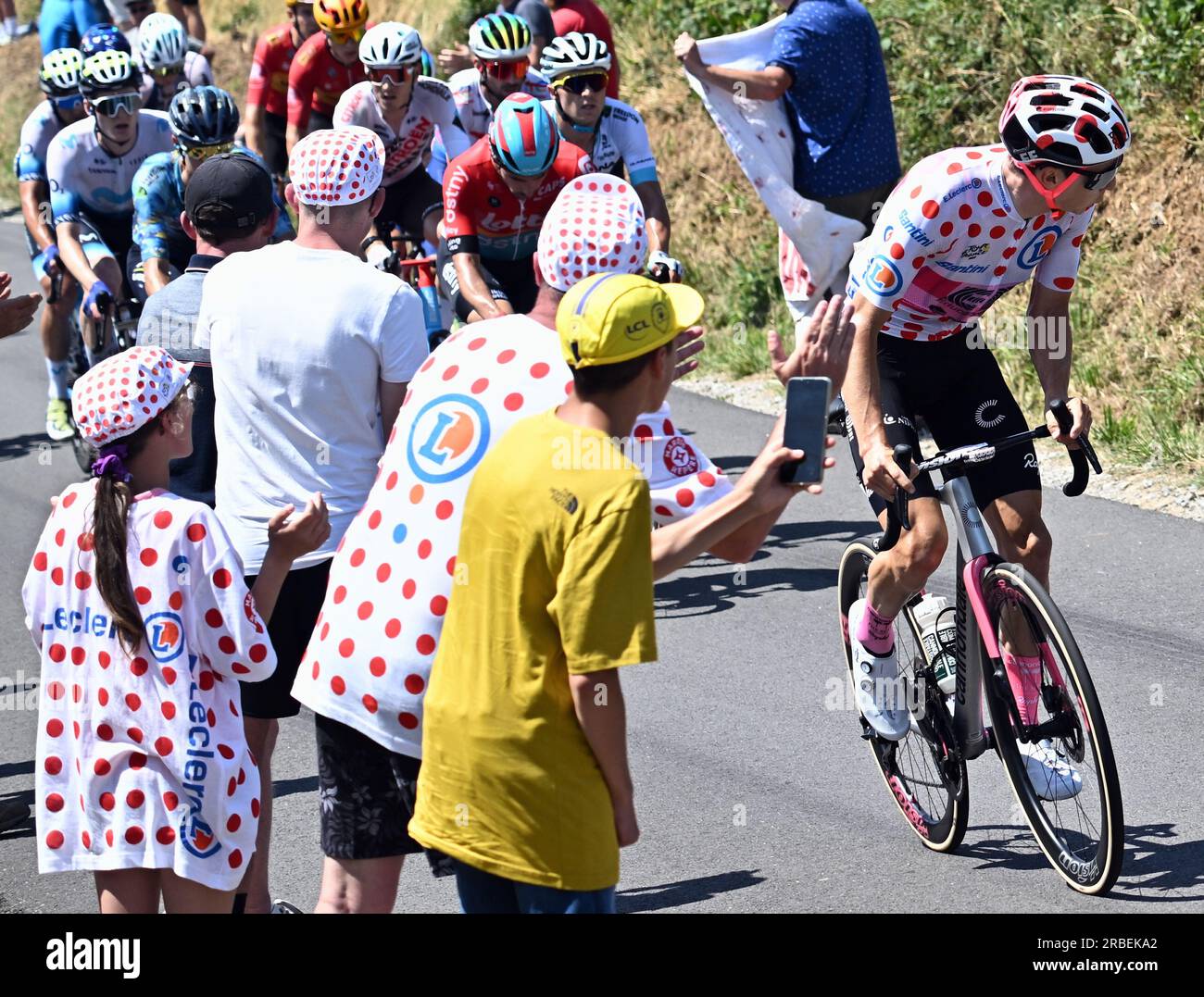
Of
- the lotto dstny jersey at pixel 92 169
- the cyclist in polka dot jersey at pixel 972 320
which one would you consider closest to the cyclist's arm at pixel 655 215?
the lotto dstny jersey at pixel 92 169

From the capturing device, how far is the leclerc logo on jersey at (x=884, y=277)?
5215mm

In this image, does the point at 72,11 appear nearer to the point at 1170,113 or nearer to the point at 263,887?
the point at 1170,113

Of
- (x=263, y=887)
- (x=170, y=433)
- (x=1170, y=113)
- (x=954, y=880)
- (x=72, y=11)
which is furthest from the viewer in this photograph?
(x=72, y=11)

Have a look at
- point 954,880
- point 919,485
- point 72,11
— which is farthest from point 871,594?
point 72,11

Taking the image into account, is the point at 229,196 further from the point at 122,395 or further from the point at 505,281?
the point at 505,281

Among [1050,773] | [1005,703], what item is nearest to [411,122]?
[1005,703]

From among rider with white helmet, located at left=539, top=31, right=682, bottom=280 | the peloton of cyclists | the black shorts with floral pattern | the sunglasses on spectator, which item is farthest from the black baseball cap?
the peloton of cyclists

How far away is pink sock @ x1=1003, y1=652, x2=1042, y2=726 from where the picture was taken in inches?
201

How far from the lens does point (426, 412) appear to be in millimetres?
3807

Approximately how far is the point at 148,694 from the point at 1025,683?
8.35ft

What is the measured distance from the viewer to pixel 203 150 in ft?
25.3

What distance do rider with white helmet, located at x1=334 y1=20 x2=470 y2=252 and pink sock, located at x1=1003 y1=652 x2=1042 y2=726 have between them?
206 inches

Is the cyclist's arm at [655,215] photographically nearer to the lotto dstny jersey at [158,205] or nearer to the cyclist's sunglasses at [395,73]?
the cyclist's sunglasses at [395,73]

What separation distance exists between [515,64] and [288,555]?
553 cm
